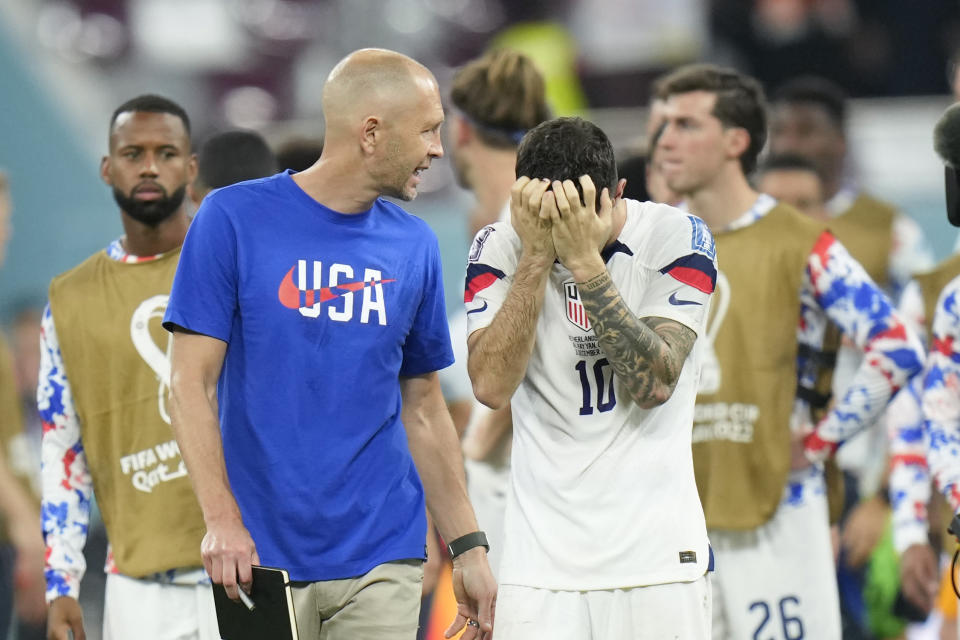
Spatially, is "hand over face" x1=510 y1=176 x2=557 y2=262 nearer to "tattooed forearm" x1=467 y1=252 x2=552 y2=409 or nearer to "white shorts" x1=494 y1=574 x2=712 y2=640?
"tattooed forearm" x1=467 y1=252 x2=552 y2=409

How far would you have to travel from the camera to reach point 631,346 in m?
3.89

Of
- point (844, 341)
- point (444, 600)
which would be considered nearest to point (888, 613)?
point (844, 341)

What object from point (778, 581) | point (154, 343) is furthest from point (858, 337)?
point (154, 343)

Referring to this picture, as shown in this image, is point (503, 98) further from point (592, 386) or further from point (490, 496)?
point (592, 386)

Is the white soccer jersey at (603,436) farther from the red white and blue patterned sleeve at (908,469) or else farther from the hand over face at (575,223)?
the red white and blue patterned sleeve at (908,469)

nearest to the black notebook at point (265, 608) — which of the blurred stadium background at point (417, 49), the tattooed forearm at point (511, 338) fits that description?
the tattooed forearm at point (511, 338)

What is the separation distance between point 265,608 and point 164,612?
1291 millimetres

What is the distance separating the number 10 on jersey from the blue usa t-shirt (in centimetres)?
51

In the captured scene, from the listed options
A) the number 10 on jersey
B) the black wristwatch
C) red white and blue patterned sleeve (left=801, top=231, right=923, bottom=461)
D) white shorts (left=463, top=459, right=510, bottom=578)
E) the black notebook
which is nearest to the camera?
the black notebook

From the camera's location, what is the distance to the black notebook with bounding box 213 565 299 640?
369 centimetres

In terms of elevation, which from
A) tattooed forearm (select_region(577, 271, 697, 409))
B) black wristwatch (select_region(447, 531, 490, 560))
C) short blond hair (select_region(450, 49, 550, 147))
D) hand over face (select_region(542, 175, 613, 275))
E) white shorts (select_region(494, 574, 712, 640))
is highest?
short blond hair (select_region(450, 49, 550, 147))

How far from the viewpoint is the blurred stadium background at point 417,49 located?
13070 mm

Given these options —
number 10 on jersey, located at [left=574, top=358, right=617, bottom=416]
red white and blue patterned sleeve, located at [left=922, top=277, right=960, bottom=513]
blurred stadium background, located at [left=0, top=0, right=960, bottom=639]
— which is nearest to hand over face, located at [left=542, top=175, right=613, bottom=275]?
number 10 on jersey, located at [left=574, top=358, right=617, bottom=416]

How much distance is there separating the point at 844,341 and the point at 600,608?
10.4 ft
